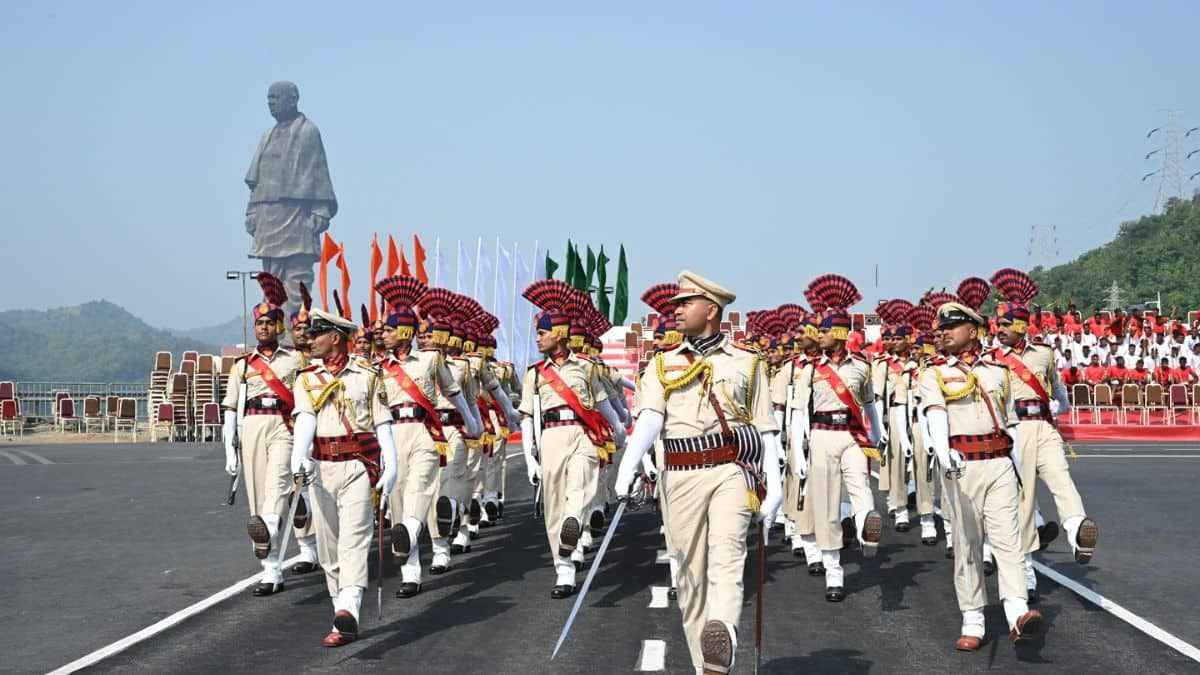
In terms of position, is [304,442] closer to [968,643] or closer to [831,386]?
[968,643]

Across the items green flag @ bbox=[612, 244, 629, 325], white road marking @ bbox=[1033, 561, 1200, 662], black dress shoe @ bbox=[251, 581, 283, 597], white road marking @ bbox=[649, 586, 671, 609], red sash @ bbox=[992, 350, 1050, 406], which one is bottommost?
white road marking @ bbox=[1033, 561, 1200, 662]

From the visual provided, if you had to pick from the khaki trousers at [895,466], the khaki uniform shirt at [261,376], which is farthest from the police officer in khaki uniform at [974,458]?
the khaki trousers at [895,466]

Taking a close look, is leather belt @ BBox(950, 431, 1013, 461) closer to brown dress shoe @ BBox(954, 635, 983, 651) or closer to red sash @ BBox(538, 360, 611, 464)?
brown dress shoe @ BBox(954, 635, 983, 651)

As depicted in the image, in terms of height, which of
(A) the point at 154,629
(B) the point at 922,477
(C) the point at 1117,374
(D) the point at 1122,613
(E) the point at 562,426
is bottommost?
(D) the point at 1122,613

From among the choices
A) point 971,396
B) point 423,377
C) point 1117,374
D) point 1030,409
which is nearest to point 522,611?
point 423,377

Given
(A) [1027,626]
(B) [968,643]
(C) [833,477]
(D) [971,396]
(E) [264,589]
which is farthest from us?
(C) [833,477]

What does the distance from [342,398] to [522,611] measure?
231 centimetres

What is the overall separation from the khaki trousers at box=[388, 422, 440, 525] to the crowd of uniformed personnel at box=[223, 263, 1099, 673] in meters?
0.02

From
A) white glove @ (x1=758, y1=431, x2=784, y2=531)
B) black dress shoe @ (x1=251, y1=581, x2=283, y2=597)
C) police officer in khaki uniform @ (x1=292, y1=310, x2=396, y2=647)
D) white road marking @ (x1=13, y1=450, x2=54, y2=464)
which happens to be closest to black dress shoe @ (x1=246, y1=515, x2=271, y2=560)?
black dress shoe @ (x1=251, y1=581, x2=283, y2=597)

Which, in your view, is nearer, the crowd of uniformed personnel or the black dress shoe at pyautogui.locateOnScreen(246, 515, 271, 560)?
the crowd of uniformed personnel

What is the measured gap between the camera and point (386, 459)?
1005 centimetres

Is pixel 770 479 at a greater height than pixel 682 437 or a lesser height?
lesser

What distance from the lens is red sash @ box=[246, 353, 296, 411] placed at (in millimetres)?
12805

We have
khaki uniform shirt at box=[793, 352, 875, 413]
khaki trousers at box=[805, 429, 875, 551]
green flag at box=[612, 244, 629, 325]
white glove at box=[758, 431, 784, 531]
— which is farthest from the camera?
green flag at box=[612, 244, 629, 325]
